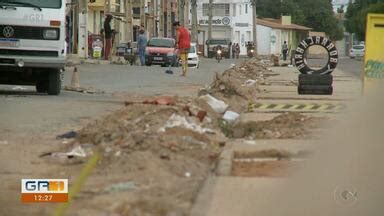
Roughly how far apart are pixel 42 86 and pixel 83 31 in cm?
3067

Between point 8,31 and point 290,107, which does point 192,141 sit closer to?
point 290,107

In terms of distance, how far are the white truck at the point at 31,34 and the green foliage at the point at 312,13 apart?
10452 centimetres

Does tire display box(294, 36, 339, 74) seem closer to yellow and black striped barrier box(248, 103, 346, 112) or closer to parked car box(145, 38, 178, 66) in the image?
yellow and black striped barrier box(248, 103, 346, 112)

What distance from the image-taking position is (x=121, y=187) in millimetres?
8359

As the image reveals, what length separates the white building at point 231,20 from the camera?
108562 millimetres

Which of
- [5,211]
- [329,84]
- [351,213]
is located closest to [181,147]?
[5,211]

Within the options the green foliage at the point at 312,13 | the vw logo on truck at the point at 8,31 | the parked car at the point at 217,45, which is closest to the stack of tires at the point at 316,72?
the vw logo on truck at the point at 8,31

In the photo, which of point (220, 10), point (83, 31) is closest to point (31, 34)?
point (83, 31)

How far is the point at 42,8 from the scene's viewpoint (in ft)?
60.3

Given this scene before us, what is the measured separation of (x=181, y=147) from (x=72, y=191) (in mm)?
2129

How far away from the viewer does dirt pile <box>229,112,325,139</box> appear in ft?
A: 40.5

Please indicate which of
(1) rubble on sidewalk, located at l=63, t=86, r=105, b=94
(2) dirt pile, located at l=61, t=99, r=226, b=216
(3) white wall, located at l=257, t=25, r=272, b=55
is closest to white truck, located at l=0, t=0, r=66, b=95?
(1) rubble on sidewalk, located at l=63, t=86, r=105, b=94

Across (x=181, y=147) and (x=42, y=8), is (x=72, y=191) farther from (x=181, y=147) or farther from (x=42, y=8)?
(x=42, y=8)

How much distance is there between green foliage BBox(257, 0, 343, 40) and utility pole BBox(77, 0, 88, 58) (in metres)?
73.4
